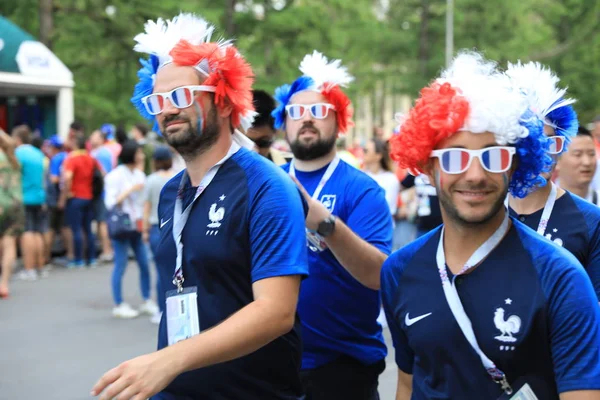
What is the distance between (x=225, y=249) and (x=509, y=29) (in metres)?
30.8

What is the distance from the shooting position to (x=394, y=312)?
2670mm

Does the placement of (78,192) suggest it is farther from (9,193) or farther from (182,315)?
(182,315)

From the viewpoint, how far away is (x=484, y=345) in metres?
2.37

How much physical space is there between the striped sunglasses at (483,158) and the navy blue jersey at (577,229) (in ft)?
3.92

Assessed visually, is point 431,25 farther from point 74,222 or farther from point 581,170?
point 581,170

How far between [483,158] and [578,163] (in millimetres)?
2823

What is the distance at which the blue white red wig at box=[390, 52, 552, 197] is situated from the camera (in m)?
2.48

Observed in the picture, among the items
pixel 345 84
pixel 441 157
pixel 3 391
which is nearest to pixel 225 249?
pixel 441 157

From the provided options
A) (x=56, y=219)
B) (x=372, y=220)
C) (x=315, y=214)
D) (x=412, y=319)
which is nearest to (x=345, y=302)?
(x=372, y=220)

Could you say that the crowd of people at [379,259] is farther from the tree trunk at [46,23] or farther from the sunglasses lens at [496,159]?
the tree trunk at [46,23]

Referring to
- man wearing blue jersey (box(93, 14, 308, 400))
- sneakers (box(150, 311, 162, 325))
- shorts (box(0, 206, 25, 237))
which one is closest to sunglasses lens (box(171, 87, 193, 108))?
man wearing blue jersey (box(93, 14, 308, 400))

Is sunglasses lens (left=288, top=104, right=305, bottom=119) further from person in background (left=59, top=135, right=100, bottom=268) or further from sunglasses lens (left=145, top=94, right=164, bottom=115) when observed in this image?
person in background (left=59, top=135, right=100, bottom=268)

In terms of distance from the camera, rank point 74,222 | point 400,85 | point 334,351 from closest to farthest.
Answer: point 334,351
point 74,222
point 400,85

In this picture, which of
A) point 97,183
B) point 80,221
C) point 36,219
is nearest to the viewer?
point 36,219
